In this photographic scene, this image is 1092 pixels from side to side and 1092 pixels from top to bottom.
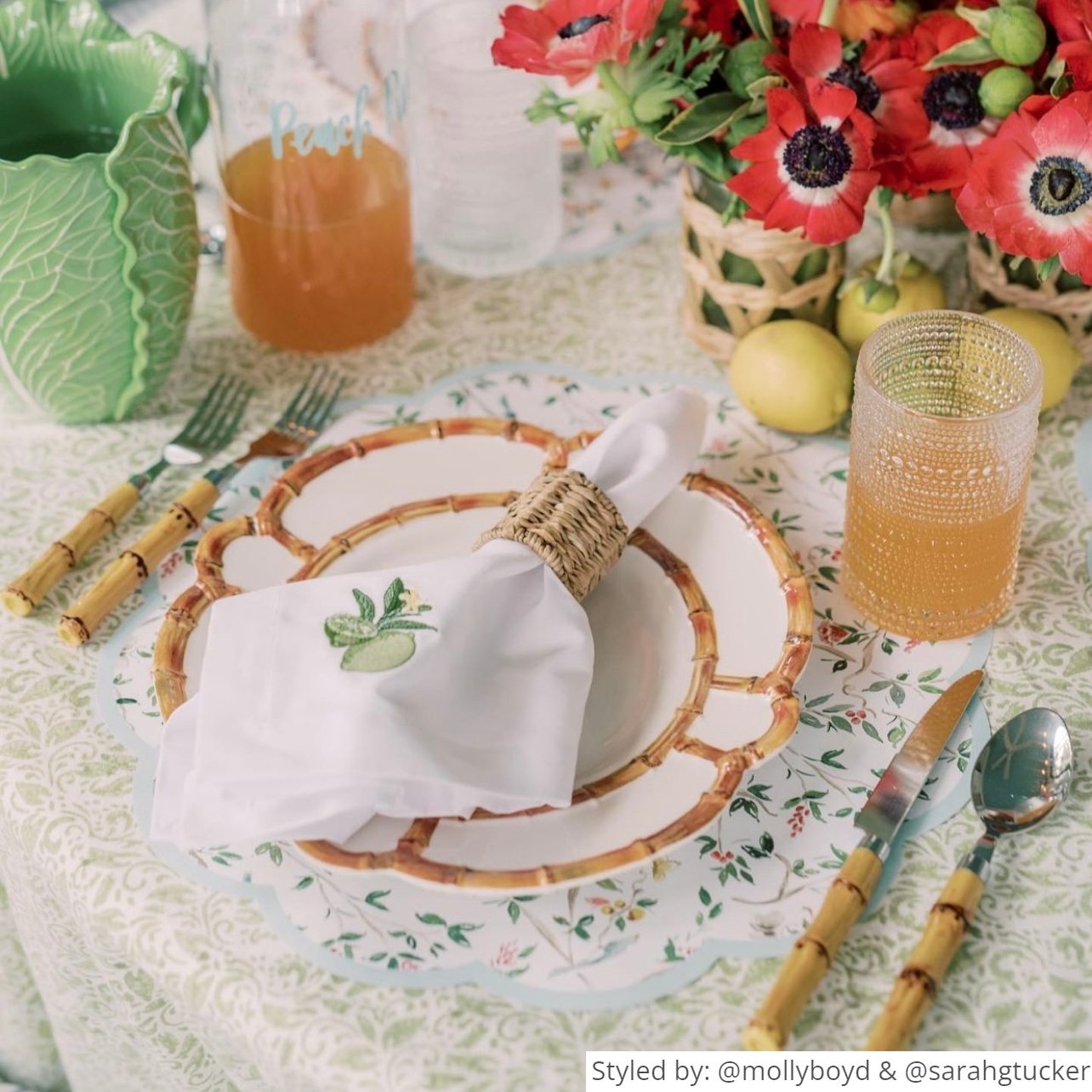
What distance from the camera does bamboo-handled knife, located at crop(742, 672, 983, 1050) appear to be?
60cm

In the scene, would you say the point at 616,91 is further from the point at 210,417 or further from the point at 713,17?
the point at 210,417

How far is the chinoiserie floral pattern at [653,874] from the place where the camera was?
65cm

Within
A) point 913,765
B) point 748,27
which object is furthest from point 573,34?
point 913,765

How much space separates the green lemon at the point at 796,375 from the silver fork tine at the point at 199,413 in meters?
0.37

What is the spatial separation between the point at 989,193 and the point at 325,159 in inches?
18.5

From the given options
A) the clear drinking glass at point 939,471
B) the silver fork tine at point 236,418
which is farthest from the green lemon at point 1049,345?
the silver fork tine at point 236,418

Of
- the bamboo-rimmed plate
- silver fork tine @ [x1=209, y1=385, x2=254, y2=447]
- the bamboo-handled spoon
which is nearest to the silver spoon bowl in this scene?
the bamboo-handled spoon

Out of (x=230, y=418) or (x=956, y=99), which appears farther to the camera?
(x=230, y=418)

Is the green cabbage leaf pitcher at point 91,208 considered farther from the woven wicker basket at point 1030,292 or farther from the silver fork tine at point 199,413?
the woven wicker basket at point 1030,292

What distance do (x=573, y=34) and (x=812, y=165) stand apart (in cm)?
17

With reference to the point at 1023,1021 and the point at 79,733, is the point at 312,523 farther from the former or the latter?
the point at 1023,1021

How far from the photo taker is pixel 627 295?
1.08 metres

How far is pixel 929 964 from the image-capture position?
62cm

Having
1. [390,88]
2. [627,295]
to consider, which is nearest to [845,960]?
[627,295]
